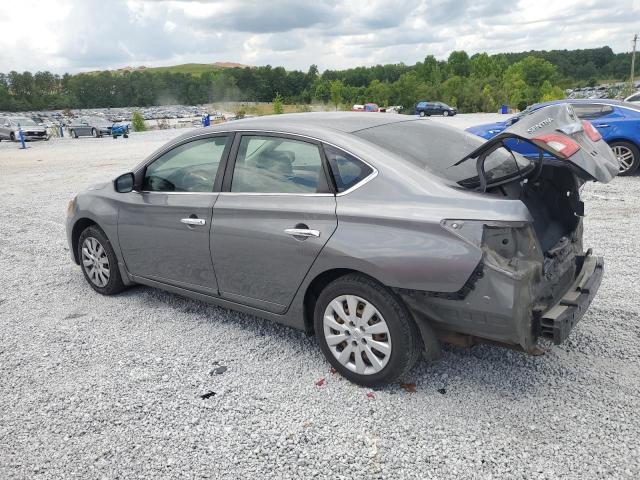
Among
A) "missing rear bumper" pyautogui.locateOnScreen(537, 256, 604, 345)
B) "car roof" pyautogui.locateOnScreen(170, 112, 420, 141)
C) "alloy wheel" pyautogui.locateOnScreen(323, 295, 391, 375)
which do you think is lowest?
"alloy wheel" pyautogui.locateOnScreen(323, 295, 391, 375)

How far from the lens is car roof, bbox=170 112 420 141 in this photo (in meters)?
3.69

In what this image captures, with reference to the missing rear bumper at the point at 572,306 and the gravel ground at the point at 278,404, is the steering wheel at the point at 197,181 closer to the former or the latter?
the gravel ground at the point at 278,404

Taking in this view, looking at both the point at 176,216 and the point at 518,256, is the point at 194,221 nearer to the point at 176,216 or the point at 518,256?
the point at 176,216

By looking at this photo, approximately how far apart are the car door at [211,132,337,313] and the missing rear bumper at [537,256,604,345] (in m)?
1.32

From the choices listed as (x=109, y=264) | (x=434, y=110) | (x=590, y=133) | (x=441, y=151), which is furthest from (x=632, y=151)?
(x=434, y=110)

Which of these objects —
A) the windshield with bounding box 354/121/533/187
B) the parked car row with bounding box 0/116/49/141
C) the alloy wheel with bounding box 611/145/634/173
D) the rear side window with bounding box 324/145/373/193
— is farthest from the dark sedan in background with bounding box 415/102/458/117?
the rear side window with bounding box 324/145/373/193

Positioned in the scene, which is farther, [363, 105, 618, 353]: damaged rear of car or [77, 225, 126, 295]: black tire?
[77, 225, 126, 295]: black tire

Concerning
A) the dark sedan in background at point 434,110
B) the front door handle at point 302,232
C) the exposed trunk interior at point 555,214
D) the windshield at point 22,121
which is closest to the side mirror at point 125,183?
the front door handle at point 302,232

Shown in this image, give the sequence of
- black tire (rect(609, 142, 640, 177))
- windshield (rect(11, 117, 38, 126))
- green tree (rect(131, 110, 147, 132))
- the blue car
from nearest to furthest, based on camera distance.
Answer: the blue car, black tire (rect(609, 142, 640, 177)), windshield (rect(11, 117, 38, 126)), green tree (rect(131, 110, 147, 132))

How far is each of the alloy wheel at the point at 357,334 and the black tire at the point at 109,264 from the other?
2.48 m

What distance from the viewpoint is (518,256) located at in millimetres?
2951

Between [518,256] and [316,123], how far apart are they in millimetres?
1654

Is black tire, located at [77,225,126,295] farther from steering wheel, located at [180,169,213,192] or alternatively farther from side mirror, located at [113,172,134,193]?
steering wheel, located at [180,169,213,192]

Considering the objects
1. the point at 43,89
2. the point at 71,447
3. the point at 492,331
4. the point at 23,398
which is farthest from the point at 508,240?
the point at 43,89
